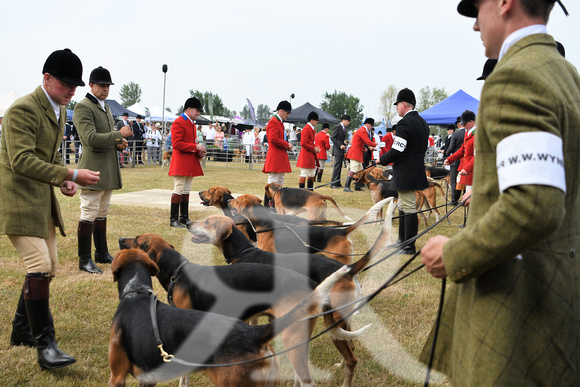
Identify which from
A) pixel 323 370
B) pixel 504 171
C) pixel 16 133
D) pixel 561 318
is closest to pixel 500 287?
pixel 561 318

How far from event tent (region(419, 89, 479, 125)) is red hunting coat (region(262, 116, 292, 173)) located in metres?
14.8

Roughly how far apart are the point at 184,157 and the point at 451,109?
59.8 feet

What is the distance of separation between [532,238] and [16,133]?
337 cm

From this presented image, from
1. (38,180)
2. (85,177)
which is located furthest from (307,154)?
(38,180)

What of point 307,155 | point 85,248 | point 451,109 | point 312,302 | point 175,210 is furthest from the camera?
point 451,109

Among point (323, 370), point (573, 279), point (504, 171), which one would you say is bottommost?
point (323, 370)

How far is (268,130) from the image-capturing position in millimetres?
9828

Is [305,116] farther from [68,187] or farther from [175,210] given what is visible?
[68,187]

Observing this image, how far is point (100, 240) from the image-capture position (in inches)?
242

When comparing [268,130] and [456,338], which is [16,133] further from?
[268,130]

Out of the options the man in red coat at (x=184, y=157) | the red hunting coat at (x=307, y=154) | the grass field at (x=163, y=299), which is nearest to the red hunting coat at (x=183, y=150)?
the man in red coat at (x=184, y=157)

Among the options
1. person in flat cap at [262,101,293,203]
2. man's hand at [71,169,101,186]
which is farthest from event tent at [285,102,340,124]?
man's hand at [71,169,101,186]

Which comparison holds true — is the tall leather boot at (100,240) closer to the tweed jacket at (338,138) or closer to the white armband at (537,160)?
the white armband at (537,160)

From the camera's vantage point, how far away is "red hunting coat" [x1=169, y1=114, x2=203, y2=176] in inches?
328
